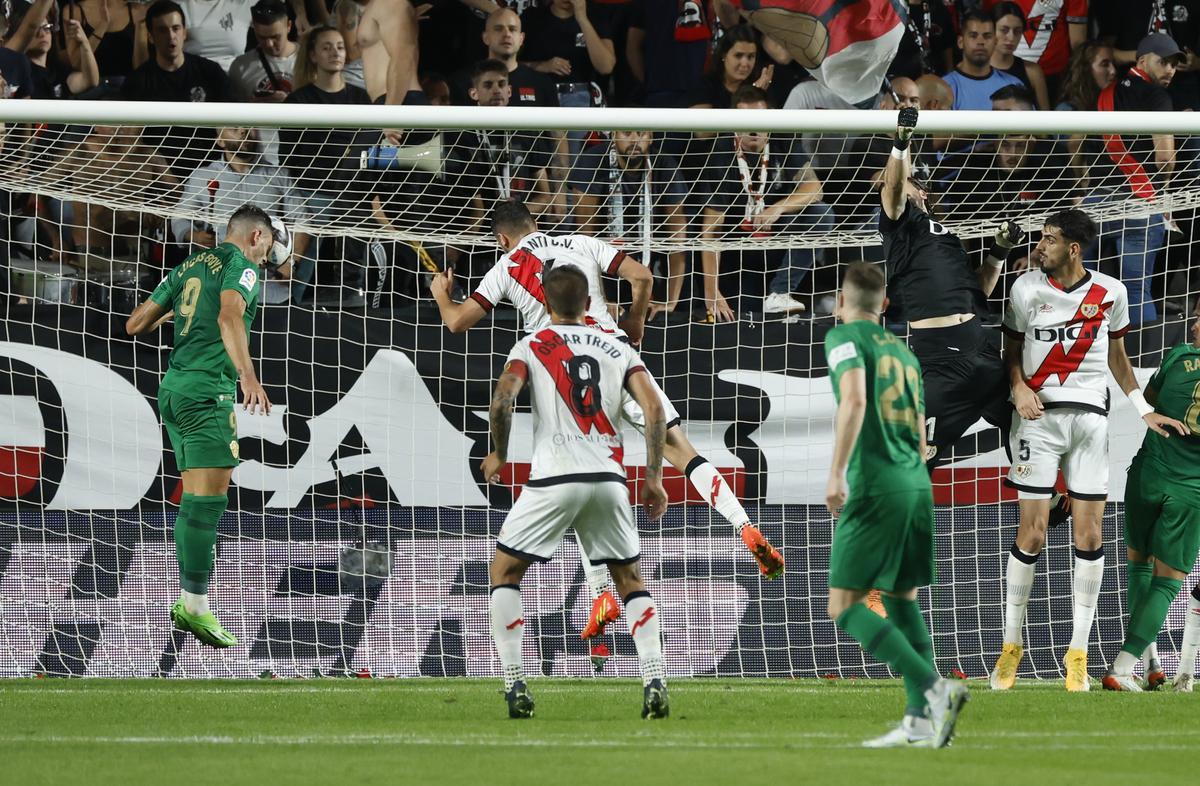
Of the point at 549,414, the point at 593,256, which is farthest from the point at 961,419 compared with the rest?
the point at 549,414

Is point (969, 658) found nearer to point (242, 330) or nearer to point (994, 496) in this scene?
point (994, 496)

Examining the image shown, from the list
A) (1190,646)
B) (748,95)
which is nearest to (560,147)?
(748,95)

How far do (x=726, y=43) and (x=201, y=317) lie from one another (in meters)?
Answer: 5.04

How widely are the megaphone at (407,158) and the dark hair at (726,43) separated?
2760 mm

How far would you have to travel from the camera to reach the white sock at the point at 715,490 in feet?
27.7

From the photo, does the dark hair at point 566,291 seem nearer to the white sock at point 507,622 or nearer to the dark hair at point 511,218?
the white sock at point 507,622

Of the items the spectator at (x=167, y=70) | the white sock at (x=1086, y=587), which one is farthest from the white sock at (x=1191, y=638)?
the spectator at (x=167, y=70)

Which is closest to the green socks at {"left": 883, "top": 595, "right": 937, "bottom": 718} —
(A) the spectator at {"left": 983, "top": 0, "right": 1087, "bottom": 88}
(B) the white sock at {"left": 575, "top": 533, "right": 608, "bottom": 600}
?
(B) the white sock at {"left": 575, "top": 533, "right": 608, "bottom": 600}

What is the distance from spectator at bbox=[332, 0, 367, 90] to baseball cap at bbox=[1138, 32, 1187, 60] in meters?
6.17

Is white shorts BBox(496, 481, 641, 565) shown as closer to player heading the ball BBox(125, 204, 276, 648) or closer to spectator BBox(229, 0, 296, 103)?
player heading the ball BBox(125, 204, 276, 648)

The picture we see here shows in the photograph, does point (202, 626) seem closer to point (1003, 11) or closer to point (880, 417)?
point (880, 417)

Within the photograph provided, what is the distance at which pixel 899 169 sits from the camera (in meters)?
8.21

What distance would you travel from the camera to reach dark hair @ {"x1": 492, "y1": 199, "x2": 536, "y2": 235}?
8.70 metres

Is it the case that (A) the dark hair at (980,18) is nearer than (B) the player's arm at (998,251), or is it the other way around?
(B) the player's arm at (998,251)
